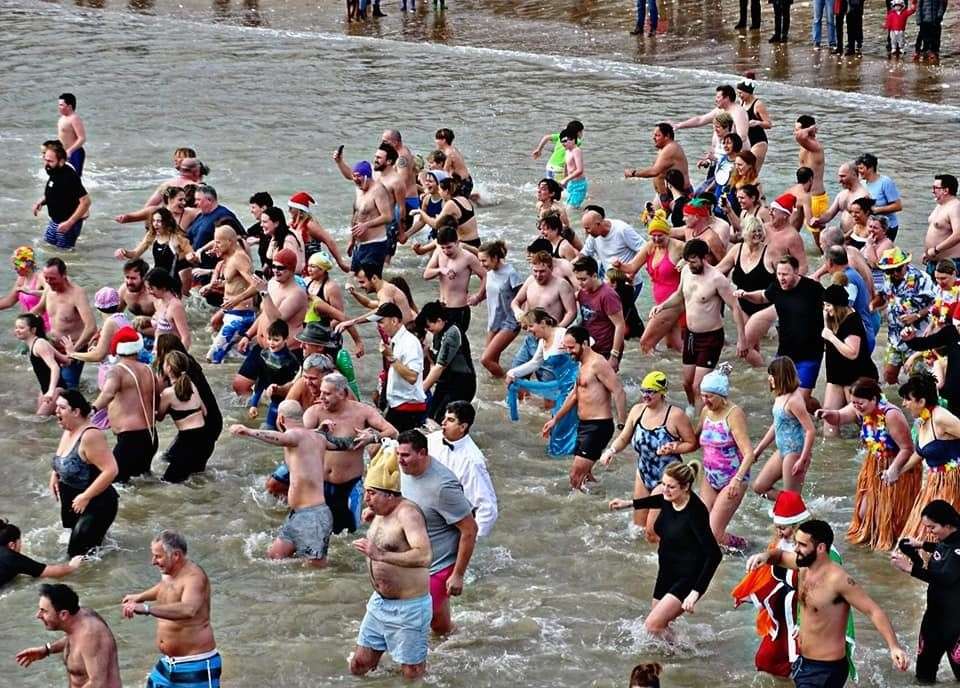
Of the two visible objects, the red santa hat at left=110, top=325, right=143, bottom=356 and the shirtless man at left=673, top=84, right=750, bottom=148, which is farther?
the shirtless man at left=673, top=84, right=750, bottom=148

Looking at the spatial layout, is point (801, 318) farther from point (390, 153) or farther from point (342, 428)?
point (390, 153)

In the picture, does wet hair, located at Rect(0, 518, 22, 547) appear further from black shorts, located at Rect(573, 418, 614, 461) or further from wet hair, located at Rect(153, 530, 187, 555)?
black shorts, located at Rect(573, 418, 614, 461)

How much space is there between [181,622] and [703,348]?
18.5ft

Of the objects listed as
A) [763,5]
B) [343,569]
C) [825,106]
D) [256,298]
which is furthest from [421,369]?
[763,5]

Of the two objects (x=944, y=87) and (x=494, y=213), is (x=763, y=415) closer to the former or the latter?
(x=494, y=213)

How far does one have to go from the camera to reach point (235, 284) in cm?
1328

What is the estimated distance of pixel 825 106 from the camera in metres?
23.0

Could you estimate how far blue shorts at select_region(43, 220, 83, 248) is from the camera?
1731 centimetres

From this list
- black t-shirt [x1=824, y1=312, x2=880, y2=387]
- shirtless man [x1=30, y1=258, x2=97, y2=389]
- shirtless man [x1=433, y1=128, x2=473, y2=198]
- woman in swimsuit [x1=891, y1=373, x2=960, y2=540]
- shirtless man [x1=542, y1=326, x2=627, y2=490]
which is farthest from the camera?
shirtless man [x1=433, y1=128, x2=473, y2=198]

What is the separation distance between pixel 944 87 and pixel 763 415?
12282 millimetres

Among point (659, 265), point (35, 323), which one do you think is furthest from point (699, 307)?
point (35, 323)

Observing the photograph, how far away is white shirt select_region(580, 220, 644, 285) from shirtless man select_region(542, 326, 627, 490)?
264cm

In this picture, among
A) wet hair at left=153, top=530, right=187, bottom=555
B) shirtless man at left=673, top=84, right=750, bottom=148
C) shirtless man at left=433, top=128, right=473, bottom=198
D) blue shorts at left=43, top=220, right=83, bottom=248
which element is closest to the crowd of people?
wet hair at left=153, top=530, right=187, bottom=555

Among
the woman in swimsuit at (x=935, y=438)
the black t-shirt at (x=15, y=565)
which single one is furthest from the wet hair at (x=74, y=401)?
the woman in swimsuit at (x=935, y=438)
